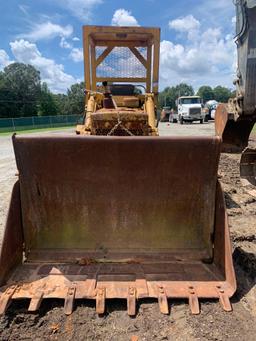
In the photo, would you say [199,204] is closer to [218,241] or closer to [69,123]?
[218,241]

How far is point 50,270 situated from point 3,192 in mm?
3696

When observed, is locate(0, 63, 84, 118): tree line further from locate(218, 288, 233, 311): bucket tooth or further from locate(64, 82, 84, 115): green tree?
locate(218, 288, 233, 311): bucket tooth

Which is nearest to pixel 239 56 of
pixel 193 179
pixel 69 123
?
pixel 193 179

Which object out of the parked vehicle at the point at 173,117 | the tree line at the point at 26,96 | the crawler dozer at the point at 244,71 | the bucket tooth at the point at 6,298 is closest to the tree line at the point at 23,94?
the tree line at the point at 26,96

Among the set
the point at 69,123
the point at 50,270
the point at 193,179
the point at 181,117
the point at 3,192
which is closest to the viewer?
the point at 50,270

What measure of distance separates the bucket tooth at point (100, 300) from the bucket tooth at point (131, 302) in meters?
0.20

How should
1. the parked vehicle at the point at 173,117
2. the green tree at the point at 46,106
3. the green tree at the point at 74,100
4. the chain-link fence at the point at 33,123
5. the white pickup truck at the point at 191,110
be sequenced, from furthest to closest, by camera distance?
1. the green tree at the point at 74,100
2. the green tree at the point at 46,106
3. the parked vehicle at the point at 173,117
4. the chain-link fence at the point at 33,123
5. the white pickup truck at the point at 191,110

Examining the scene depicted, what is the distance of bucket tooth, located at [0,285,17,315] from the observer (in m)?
2.33

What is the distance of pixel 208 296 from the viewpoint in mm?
2443

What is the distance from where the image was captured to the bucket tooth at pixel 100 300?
234 cm

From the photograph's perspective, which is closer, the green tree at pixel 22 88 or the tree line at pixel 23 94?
the tree line at pixel 23 94

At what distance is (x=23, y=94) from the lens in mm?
53312

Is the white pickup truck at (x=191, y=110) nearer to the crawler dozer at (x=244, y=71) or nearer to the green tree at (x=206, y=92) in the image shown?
the crawler dozer at (x=244, y=71)

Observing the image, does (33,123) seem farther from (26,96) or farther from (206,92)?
(206,92)
